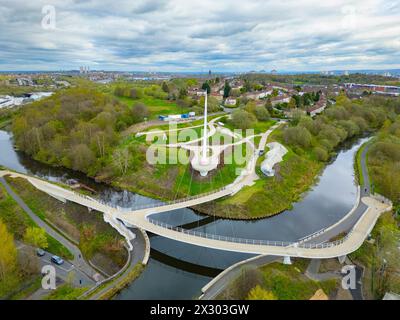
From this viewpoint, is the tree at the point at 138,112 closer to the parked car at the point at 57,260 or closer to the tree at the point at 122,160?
the tree at the point at 122,160

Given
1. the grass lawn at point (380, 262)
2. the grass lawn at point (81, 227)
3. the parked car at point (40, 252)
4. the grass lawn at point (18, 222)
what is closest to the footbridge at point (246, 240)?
the grass lawn at point (81, 227)

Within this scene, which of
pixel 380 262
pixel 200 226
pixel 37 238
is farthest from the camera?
pixel 200 226

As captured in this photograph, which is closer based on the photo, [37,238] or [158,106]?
[37,238]

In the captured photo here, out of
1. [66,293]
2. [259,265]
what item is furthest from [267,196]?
[66,293]

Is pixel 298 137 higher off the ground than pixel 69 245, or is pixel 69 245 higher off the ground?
pixel 298 137

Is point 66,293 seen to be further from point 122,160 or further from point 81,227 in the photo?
point 122,160

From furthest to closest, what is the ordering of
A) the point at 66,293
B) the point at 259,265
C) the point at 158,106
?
the point at 158,106 → the point at 259,265 → the point at 66,293
